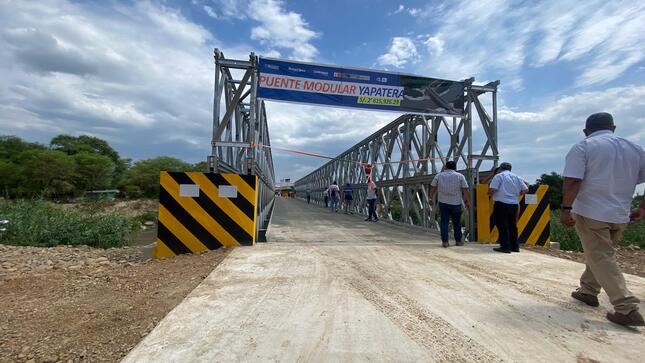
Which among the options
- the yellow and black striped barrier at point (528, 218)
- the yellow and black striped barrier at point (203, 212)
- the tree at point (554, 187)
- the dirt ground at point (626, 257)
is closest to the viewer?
the dirt ground at point (626, 257)

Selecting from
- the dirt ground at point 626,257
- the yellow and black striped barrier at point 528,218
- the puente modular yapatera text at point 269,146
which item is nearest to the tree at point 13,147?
the puente modular yapatera text at point 269,146

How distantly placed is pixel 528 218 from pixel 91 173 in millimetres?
55189

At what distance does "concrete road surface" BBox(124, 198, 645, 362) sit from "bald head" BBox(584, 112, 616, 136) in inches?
60.3

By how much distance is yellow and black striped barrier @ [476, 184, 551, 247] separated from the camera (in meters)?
6.78

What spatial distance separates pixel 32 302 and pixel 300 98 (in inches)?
227

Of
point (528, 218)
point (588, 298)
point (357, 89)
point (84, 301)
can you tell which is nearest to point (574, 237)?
point (528, 218)

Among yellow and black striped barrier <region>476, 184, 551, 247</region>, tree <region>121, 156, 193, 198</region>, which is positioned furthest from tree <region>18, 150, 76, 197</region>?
yellow and black striped barrier <region>476, 184, 551, 247</region>

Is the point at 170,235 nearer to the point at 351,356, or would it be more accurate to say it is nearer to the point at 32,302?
the point at 32,302

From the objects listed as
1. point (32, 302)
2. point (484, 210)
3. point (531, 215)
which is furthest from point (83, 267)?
point (531, 215)

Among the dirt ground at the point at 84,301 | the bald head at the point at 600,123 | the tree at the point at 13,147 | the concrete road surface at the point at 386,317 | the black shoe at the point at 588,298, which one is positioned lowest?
the dirt ground at the point at 84,301

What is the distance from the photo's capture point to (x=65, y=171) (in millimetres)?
44500

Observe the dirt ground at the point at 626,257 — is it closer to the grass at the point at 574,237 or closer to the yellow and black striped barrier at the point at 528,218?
the yellow and black striped barrier at the point at 528,218

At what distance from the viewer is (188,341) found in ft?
7.07

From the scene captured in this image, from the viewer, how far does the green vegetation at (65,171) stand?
43.1 m
